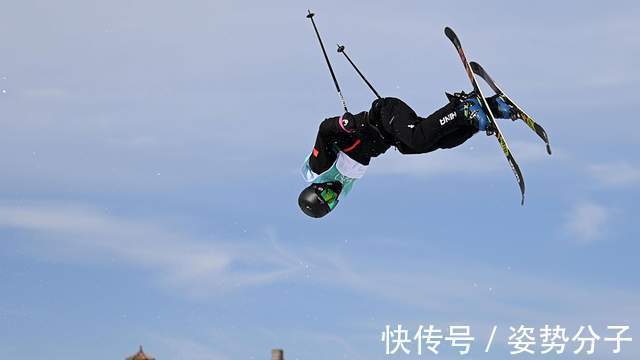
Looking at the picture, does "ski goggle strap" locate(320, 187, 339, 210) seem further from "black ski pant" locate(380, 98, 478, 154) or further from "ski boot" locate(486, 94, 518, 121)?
"ski boot" locate(486, 94, 518, 121)

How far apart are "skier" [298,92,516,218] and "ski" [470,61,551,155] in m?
0.07

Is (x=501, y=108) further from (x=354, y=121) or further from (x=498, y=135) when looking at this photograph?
(x=354, y=121)

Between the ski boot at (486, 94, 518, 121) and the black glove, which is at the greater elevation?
the black glove

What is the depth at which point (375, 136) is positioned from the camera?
16516 millimetres

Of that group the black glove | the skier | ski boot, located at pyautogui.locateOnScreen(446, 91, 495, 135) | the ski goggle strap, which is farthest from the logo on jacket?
the ski goggle strap

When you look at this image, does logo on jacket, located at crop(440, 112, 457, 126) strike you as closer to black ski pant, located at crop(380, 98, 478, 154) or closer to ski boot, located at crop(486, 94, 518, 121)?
black ski pant, located at crop(380, 98, 478, 154)

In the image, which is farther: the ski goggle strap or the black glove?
the ski goggle strap

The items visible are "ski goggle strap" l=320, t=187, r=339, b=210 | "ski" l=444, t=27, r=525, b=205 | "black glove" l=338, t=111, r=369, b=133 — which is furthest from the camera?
"ski goggle strap" l=320, t=187, r=339, b=210

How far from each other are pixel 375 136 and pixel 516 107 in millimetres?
2060

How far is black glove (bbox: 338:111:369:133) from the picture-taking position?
1636 centimetres

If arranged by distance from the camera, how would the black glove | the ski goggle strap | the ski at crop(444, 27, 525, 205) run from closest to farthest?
the ski at crop(444, 27, 525, 205)
the black glove
the ski goggle strap

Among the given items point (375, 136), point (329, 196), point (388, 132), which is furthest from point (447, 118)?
point (329, 196)

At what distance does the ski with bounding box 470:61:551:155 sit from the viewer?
15.1m

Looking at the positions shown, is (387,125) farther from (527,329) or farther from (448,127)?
(527,329)
